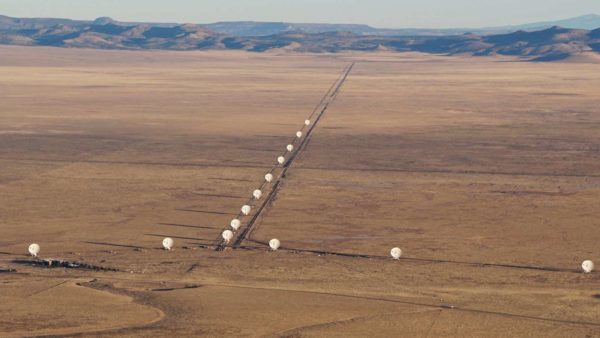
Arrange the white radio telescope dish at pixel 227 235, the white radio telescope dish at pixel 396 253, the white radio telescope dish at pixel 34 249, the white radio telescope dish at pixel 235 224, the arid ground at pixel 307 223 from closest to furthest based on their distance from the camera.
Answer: the arid ground at pixel 307 223
the white radio telescope dish at pixel 34 249
the white radio telescope dish at pixel 396 253
the white radio telescope dish at pixel 227 235
the white radio telescope dish at pixel 235 224

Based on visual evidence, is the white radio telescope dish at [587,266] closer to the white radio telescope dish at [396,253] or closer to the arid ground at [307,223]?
the arid ground at [307,223]

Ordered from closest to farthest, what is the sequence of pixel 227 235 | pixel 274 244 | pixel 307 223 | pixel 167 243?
pixel 167 243
pixel 274 244
pixel 227 235
pixel 307 223

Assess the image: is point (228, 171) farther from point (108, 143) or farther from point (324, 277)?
point (324, 277)

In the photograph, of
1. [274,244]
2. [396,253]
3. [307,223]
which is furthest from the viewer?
[307,223]

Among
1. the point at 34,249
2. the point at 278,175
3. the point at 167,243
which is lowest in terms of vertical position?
the point at 278,175

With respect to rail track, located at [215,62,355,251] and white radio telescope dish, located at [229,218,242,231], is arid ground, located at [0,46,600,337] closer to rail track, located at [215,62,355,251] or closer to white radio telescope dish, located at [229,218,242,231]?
rail track, located at [215,62,355,251]

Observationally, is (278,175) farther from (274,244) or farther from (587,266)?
(587,266)

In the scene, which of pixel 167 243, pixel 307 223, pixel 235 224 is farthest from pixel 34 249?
pixel 307 223

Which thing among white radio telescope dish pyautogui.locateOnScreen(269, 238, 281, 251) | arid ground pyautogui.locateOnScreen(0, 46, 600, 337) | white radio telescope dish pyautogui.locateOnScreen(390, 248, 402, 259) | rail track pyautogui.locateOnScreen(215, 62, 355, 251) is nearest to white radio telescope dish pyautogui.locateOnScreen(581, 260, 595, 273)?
arid ground pyautogui.locateOnScreen(0, 46, 600, 337)

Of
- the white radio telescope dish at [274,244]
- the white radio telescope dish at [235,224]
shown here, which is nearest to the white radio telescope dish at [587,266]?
the white radio telescope dish at [274,244]
